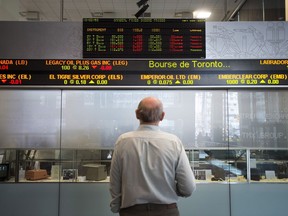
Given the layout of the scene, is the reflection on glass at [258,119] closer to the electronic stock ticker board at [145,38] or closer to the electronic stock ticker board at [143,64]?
the electronic stock ticker board at [143,64]

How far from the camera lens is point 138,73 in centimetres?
378

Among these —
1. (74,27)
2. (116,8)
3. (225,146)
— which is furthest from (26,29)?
(225,146)

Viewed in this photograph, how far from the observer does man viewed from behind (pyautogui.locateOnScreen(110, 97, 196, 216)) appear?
6.21 feet

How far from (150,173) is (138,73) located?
205cm

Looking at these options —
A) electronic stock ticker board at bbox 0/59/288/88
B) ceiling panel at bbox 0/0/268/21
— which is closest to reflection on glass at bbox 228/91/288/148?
electronic stock ticker board at bbox 0/59/288/88

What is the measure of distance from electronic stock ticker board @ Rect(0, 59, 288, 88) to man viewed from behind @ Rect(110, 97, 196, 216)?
1869 millimetres

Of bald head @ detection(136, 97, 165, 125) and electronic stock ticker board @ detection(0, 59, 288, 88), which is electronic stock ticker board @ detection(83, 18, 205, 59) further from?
bald head @ detection(136, 97, 165, 125)

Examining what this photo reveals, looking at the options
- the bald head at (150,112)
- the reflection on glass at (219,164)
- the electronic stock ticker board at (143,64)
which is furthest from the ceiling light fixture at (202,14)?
the bald head at (150,112)

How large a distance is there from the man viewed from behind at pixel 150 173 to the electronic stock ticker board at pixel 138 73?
187 cm

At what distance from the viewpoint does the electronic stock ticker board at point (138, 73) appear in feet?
12.4

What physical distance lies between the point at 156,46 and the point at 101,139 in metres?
1.40

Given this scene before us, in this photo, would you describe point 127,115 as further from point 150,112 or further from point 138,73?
point 150,112

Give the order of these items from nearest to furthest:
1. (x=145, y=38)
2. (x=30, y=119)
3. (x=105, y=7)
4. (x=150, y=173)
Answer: (x=150, y=173), (x=145, y=38), (x=30, y=119), (x=105, y=7)

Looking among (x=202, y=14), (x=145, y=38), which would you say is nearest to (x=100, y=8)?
(x=202, y=14)
